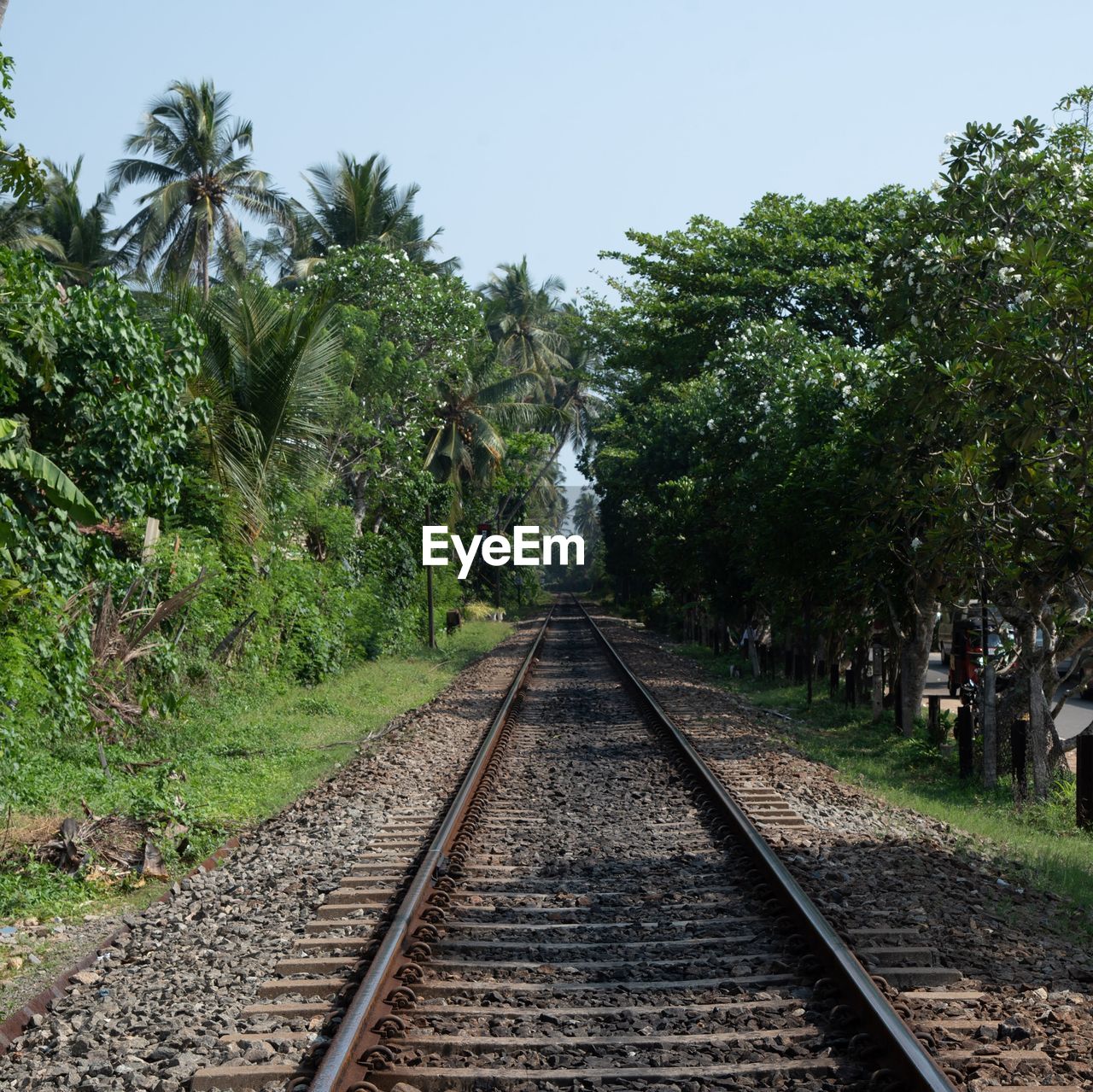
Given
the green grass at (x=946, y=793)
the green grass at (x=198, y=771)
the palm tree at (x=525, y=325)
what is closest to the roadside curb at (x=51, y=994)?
the green grass at (x=198, y=771)

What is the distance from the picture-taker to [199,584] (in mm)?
14047

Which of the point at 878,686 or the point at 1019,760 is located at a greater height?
the point at 878,686

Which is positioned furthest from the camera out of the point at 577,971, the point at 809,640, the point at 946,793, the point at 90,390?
the point at 809,640

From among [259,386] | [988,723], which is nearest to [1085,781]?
[988,723]

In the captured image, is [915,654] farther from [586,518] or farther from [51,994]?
[586,518]

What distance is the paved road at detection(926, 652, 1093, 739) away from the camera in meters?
19.1

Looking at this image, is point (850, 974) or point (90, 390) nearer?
point (850, 974)

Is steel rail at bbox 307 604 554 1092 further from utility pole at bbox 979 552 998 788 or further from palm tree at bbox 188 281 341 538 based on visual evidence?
palm tree at bbox 188 281 341 538

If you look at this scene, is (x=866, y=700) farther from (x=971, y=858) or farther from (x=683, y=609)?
(x=683, y=609)

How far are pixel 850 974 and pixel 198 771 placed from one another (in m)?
8.58

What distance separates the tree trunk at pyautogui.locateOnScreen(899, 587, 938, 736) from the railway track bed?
643 centimetres

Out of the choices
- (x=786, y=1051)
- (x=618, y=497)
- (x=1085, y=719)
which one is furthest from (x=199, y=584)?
(x=618, y=497)

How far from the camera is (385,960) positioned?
6.00 metres

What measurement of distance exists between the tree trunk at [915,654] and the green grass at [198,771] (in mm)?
7138
